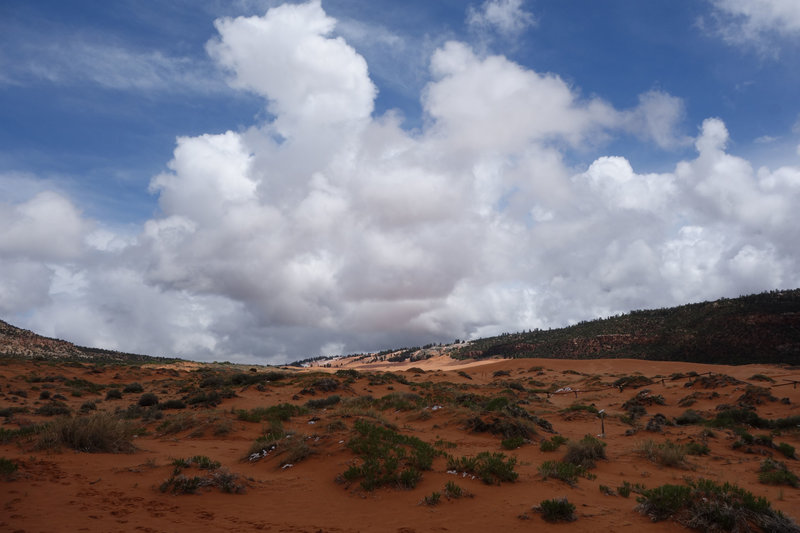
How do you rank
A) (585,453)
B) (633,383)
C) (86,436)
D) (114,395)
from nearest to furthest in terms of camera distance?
(86,436), (585,453), (114,395), (633,383)

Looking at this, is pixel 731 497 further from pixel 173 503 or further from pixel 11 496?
pixel 11 496

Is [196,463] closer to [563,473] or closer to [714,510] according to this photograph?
[563,473]

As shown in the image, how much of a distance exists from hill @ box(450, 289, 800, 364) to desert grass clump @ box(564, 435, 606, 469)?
52.2 m

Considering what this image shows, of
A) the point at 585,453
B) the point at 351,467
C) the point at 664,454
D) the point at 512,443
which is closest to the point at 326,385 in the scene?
the point at 512,443

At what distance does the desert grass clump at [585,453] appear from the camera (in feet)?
37.9

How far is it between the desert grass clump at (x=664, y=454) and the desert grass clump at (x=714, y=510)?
171 inches

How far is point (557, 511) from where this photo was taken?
7551 millimetres

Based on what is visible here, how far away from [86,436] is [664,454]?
16.4 metres

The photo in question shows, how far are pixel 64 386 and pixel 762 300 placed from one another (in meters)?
82.9

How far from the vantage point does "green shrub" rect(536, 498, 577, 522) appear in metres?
7.45

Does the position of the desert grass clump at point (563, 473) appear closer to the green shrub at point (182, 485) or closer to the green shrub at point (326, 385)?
the green shrub at point (182, 485)

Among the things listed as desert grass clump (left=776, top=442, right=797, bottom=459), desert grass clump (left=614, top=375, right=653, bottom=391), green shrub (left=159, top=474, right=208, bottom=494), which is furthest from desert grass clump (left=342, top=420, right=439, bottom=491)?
desert grass clump (left=614, top=375, right=653, bottom=391)

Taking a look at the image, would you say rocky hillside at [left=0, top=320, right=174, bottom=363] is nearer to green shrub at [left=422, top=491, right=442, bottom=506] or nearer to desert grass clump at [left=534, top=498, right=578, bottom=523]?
green shrub at [left=422, top=491, right=442, bottom=506]

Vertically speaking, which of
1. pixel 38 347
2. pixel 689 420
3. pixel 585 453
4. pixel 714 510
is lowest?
pixel 689 420
